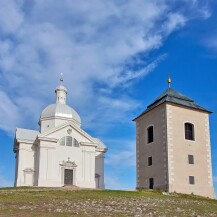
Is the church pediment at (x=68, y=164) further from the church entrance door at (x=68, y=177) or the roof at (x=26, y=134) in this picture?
the roof at (x=26, y=134)

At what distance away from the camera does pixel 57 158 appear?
46625mm

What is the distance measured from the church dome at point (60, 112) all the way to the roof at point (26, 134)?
3331mm

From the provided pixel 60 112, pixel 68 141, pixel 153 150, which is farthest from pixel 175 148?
pixel 60 112

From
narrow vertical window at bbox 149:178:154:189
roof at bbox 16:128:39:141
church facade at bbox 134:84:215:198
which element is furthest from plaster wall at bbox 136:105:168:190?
roof at bbox 16:128:39:141

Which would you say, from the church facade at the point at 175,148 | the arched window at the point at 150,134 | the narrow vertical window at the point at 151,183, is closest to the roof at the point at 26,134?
the church facade at the point at 175,148

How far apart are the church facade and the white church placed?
9.22 m

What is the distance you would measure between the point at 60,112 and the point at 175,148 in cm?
2124

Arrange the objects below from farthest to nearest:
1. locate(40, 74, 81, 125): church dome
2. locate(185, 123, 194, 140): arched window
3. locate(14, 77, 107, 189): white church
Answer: locate(40, 74, 81, 125): church dome, locate(14, 77, 107, 189): white church, locate(185, 123, 194, 140): arched window

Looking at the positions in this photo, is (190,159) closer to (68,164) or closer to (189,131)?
(189,131)

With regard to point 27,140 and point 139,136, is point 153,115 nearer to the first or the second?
point 139,136

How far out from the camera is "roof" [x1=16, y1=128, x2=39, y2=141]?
4887 centimetres

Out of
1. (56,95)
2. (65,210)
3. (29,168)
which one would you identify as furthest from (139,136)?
(65,210)

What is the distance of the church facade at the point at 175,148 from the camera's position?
36.5m

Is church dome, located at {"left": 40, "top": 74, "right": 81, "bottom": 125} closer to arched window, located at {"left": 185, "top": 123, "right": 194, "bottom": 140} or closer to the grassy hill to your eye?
arched window, located at {"left": 185, "top": 123, "right": 194, "bottom": 140}
